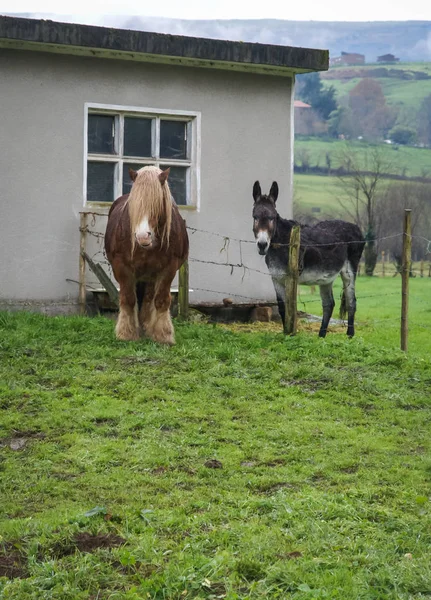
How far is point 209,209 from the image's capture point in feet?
43.9

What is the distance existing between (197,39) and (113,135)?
180 cm

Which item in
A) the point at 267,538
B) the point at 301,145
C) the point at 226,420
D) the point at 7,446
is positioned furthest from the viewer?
the point at 301,145

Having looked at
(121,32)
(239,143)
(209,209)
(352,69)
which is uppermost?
(352,69)

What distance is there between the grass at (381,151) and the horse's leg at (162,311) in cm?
7773

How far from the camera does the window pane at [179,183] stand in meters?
13.3

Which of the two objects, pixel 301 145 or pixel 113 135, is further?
pixel 301 145

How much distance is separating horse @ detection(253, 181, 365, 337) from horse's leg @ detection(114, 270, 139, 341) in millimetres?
1872

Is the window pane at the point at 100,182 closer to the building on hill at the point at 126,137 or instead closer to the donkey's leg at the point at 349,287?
the building on hill at the point at 126,137

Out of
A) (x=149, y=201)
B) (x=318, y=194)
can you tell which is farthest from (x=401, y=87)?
(x=149, y=201)

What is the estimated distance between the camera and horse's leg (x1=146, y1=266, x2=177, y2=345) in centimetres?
1011

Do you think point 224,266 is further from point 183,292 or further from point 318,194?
point 318,194

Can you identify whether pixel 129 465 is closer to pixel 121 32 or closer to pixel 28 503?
pixel 28 503

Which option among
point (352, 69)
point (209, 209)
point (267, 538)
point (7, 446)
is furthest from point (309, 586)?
point (352, 69)

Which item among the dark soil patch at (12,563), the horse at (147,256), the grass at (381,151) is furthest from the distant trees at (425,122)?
the dark soil patch at (12,563)
